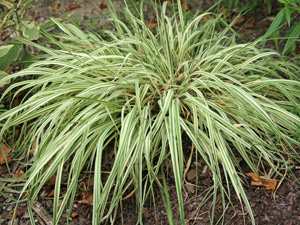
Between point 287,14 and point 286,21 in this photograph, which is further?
point 286,21

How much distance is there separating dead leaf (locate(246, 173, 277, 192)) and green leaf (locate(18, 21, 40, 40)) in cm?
172

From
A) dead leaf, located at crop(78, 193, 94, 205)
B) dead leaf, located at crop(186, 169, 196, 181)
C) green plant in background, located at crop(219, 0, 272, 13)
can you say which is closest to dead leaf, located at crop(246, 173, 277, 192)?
dead leaf, located at crop(186, 169, 196, 181)

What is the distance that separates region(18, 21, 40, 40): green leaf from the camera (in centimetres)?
229

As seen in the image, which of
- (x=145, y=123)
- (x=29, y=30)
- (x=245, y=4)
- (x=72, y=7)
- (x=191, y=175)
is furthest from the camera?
(x=72, y=7)

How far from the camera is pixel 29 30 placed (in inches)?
90.7

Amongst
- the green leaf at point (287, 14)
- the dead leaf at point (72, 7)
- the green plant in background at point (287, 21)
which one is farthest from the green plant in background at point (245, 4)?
the dead leaf at point (72, 7)

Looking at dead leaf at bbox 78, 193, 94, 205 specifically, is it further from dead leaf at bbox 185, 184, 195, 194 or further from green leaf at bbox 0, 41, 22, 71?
green leaf at bbox 0, 41, 22, 71

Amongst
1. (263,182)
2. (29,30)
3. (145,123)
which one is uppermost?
(29,30)

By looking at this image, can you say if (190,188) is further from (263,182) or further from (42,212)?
(42,212)

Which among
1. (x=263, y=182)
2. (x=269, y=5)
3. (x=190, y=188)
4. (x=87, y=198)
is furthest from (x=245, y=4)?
(x=87, y=198)

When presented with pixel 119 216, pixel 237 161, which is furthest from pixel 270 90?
pixel 119 216

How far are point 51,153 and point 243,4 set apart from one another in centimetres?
219

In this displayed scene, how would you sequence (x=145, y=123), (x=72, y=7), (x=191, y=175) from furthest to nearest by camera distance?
(x=72, y=7)
(x=191, y=175)
(x=145, y=123)

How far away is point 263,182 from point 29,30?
187 cm
